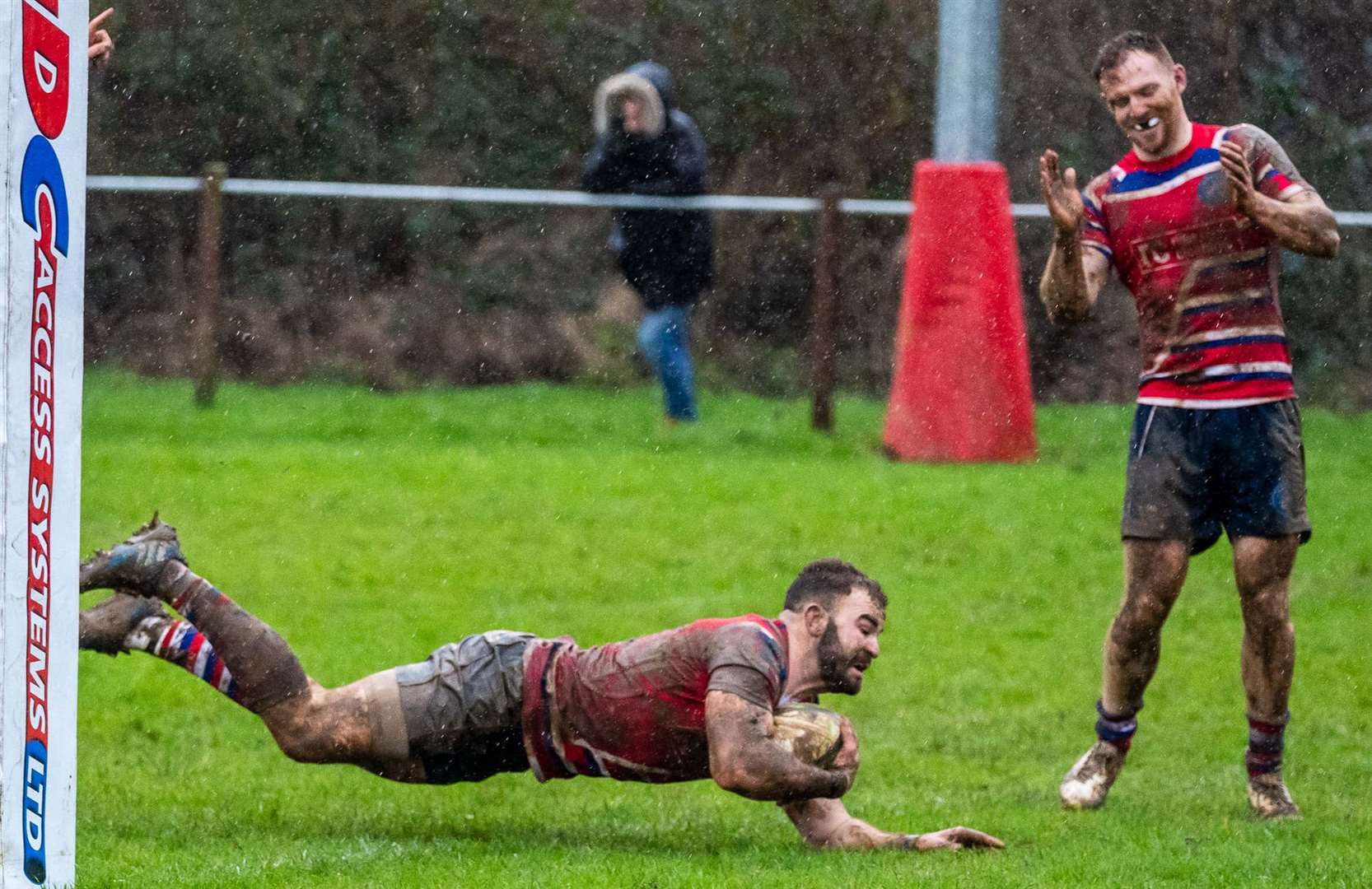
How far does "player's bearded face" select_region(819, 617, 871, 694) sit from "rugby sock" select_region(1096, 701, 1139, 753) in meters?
1.22

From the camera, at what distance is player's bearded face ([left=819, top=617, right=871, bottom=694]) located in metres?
5.39

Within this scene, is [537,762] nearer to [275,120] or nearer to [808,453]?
[808,453]

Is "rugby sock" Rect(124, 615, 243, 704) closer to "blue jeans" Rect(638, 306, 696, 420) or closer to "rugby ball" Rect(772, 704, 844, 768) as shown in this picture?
"rugby ball" Rect(772, 704, 844, 768)

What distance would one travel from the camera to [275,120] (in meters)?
18.5

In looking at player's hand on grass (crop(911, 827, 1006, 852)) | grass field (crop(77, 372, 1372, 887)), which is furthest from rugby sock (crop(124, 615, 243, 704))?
player's hand on grass (crop(911, 827, 1006, 852))

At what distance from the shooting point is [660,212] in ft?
44.3

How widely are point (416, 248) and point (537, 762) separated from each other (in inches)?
501

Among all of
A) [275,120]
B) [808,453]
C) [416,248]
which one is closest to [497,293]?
[416,248]

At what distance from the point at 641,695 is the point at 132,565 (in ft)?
4.81

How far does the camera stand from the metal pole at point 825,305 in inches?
511

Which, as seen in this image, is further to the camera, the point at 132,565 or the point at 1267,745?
the point at 1267,745

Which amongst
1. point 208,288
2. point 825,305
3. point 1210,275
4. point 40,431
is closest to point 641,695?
point 40,431

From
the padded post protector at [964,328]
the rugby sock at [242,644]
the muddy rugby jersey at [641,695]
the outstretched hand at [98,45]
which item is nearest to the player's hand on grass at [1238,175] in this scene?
the muddy rugby jersey at [641,695]

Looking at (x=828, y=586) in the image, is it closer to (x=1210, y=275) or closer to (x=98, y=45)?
(x=1210, y=275)
